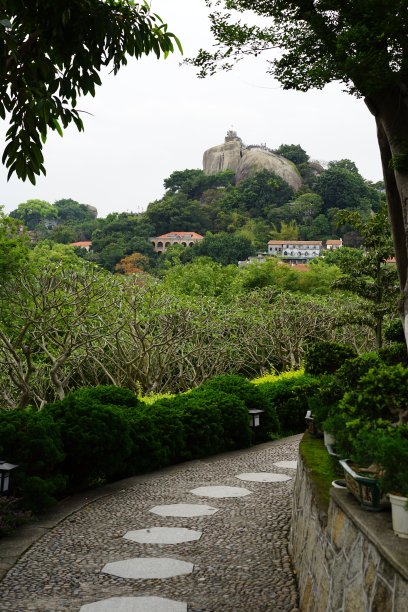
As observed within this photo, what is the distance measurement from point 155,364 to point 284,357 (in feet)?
12.1

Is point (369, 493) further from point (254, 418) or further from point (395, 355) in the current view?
point (254, 418)

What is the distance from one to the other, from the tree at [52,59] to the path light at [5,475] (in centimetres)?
247

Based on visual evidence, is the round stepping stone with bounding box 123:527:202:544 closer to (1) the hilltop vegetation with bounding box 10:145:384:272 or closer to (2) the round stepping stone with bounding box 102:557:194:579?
(2) the round stepping stone with bounding box 102:557:194:579

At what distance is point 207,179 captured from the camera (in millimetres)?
84500

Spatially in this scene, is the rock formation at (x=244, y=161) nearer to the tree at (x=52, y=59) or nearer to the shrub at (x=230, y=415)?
the shrub at (x=230, y=415)

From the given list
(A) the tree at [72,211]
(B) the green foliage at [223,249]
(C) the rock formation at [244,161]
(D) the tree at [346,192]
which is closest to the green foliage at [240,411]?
(B) the green foliage at [223,249]

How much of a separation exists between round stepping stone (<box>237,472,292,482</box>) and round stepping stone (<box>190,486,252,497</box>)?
0.43 metres

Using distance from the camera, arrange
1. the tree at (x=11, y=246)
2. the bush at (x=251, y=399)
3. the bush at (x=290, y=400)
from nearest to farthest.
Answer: the bush at (x=251, y=399)
the bush at (x=290, y=400)
the tree at (x=11, y=246)

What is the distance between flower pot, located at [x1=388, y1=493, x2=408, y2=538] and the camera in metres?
2.23

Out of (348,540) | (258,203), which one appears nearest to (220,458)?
(348,540)

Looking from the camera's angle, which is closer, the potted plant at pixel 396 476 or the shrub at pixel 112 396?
the potted plant at pixel 396 476

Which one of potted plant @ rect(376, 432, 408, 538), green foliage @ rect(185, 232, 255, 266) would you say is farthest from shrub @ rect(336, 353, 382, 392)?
green foliage @ rect(185, 232, 255, 266)

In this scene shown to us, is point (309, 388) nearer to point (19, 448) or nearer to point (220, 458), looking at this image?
point (220, 458)

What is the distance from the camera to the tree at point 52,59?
2.96m
